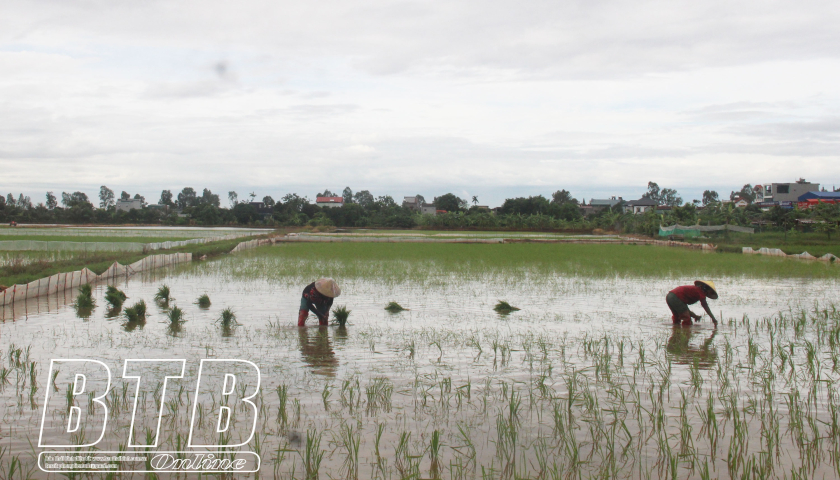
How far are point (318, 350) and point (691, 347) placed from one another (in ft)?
12.5

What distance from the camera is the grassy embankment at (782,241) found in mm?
23914

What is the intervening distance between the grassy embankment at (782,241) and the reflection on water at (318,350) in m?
22.0

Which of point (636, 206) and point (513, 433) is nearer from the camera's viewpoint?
point (513, 433)

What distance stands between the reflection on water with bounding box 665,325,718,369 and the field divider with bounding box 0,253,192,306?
8.66 meters

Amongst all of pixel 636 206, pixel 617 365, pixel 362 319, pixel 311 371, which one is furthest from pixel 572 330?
pixel 636 206

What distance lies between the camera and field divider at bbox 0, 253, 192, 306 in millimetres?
8852

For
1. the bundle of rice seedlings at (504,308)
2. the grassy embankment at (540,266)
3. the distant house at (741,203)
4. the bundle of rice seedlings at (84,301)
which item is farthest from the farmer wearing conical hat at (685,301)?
the distant house at (741,203)

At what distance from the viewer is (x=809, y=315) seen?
335 inches

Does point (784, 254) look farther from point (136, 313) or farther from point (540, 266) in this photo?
point (136, 313)

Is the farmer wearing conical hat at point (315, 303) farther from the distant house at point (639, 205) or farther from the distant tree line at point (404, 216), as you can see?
the distant house at point (639, 205)

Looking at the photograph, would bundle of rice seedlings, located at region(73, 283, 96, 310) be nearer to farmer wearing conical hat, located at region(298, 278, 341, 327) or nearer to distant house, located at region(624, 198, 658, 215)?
farmer wearing conical hat, located at region(298, 278, 341, 327)

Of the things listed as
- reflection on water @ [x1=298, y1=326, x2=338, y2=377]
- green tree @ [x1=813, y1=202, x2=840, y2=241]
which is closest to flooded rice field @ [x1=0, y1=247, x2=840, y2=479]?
reflection on water @ [x1=298, y1=326, x2=338, y2=377]

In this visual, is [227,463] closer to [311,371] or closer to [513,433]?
[513,433]

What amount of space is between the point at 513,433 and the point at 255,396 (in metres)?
1.88
